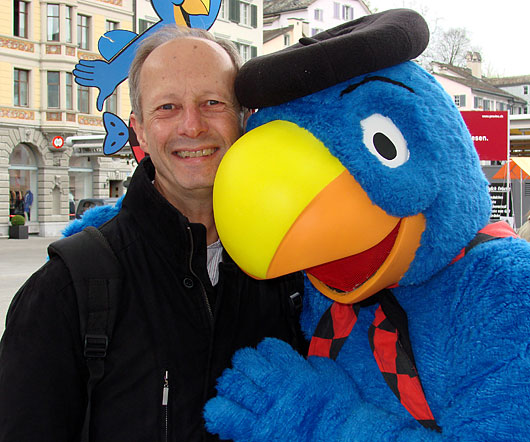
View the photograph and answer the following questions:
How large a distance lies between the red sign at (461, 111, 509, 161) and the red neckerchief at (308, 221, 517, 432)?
7.53 metres

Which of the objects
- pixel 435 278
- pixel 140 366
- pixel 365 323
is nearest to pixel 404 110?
pixel 435 278

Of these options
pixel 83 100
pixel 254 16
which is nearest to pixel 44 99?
pixel 83 100

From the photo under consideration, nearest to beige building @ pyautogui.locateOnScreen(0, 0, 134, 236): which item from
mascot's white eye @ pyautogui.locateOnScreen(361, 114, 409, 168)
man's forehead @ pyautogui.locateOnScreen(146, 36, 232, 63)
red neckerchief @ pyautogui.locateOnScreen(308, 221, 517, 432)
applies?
man's forehead @ pyautogui.locateOnScreen(146, 36, 232, 63)

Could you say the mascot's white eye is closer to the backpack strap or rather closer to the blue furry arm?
the blue furry arm

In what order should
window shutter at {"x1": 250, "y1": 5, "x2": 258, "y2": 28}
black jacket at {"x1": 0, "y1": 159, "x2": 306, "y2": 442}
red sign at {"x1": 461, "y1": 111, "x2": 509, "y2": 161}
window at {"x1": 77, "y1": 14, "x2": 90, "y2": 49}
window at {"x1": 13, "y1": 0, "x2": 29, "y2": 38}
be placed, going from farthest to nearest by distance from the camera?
window shutter at {"x1": 250, "y1": 5, "x2": 258, "y2": 28} < window at {"x1": 77, "y1": 14, "x2": 90, "y2": 49} < window at {"x1": 13, "y1": 0, "x2": 29, "y2": 38} < red sign at {"x1": 461, "y1": 111, "x2": 509, "y2": 161} < black jacket at {"x1": 0, "y1": 159, "x2": 306, "y2": 442}

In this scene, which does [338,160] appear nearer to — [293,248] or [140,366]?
[293,248]

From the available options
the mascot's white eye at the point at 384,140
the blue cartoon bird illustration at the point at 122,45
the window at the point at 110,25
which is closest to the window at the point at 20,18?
the window at the point at 110,25

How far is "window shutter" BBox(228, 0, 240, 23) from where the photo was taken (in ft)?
88.6

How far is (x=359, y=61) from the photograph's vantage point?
4.68ft

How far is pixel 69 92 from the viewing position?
76.5 ft

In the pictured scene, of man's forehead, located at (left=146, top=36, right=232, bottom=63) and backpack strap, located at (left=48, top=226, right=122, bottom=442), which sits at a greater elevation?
man's forehead, located at (left=146, top=36, right=232, bottom=63)

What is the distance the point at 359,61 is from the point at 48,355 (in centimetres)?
111

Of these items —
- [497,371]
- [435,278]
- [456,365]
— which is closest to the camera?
[497,371]

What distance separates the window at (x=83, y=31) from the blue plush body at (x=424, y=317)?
953 inches
